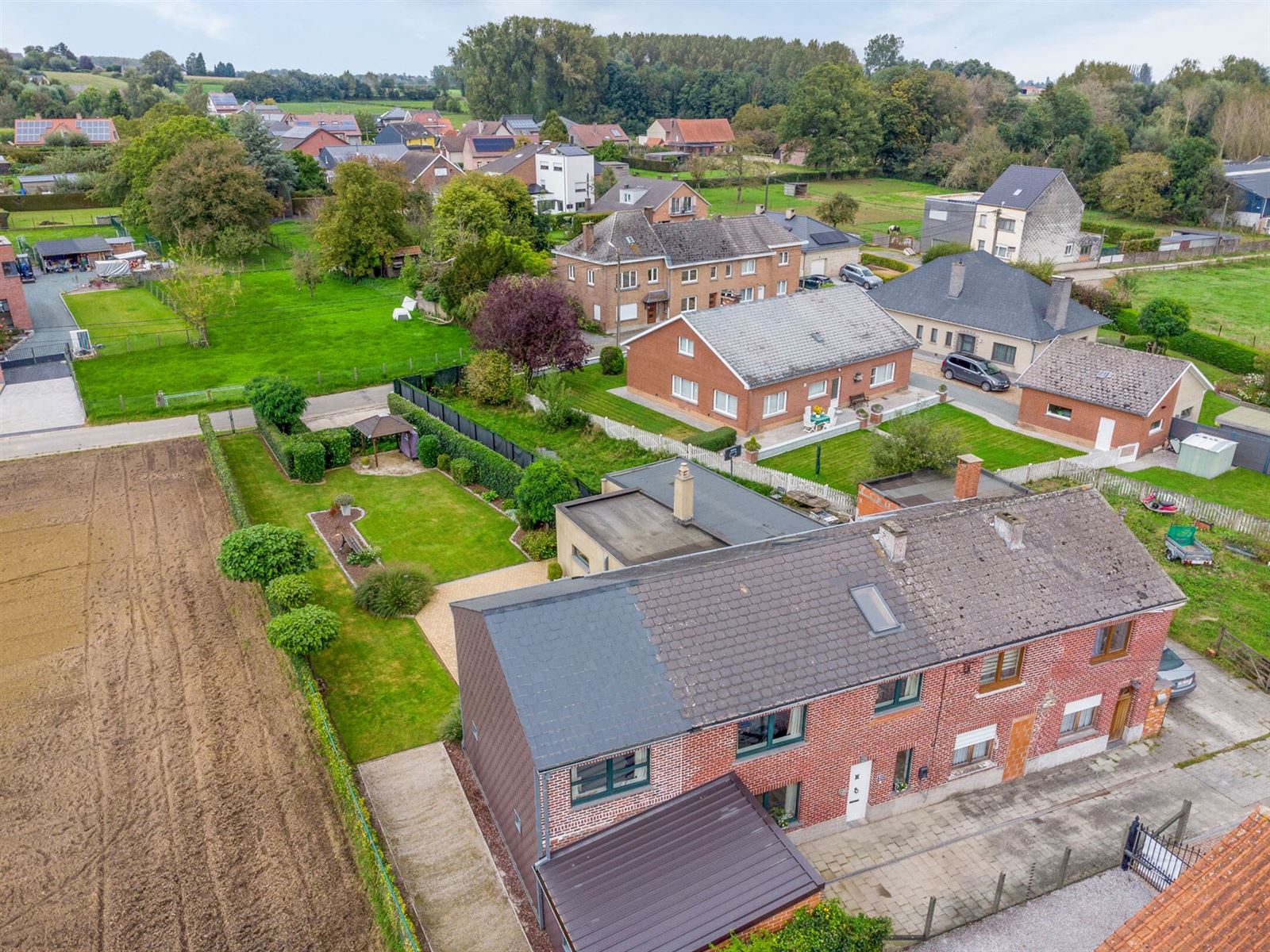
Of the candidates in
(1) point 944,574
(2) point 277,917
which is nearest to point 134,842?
(2) point 277,917

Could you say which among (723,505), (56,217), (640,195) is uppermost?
(640,195)

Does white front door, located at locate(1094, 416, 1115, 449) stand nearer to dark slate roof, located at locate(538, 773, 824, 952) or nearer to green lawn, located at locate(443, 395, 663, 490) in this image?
green lawn, located at locate(443, 395, 663, 490)

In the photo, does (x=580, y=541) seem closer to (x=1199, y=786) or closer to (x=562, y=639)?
(x=562, y=639)

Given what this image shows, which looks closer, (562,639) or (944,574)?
(562,639)

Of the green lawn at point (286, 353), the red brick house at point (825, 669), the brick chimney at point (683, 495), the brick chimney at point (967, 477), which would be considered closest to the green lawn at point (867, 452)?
the brick chimney at point (967, 477)

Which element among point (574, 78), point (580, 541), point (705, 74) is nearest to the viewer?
point (580, 541)

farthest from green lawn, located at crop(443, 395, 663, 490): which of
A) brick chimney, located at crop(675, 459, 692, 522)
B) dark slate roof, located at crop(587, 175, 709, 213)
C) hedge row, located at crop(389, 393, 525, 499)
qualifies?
dark slate roof, located at crop(587, 175, 709, 213)

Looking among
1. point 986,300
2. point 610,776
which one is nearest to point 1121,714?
point 610,776

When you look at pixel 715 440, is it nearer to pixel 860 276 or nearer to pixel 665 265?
pixel 665 265
